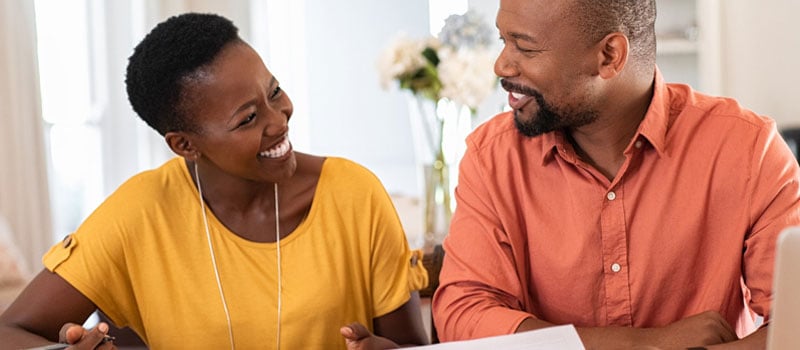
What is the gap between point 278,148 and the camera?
72.3 inches

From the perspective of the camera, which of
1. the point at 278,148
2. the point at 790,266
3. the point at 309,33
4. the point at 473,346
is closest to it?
the point at 790,266

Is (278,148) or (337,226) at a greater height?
(278,148)

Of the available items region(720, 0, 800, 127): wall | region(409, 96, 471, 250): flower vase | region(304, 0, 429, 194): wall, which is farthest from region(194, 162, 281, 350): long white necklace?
region(304, 0, 429, 194): wall

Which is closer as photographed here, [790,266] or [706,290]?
[790,266]

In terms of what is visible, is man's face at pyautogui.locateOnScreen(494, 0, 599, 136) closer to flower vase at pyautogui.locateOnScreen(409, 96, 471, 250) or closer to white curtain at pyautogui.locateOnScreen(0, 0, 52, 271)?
flower vase at pyautogui.locateOnScreen(409, 96, 471, 250)

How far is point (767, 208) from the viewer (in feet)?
5.34

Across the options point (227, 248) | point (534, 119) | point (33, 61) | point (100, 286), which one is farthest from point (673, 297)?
point (33, 61)

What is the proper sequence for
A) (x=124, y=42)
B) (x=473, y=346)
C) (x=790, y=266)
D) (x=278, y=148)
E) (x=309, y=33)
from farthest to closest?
(x=309, y=33)
(x=124, y=42)
(x=278, y=148)
(x=473, y=346)
(x=790, y=266)

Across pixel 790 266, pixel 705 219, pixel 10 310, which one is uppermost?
pixel 790 266

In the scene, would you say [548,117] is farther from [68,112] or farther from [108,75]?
[108,75]

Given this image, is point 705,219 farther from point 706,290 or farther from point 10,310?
point 10,310

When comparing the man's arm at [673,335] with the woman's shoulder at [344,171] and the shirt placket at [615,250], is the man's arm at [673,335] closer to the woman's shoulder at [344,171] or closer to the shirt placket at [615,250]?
the shirt placket at [615,250]

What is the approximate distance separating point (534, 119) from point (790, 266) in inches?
33.0

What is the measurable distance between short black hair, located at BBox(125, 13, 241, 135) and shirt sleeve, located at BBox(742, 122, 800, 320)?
2.96 feet
